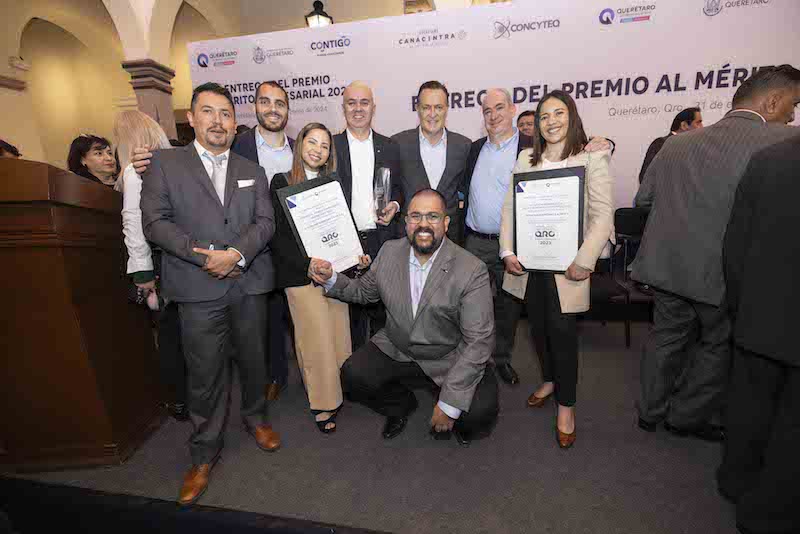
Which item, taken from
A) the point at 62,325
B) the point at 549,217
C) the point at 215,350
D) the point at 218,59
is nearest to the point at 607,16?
the point at 549,217

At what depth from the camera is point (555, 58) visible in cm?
452

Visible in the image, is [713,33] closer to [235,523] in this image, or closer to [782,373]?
[782,373]

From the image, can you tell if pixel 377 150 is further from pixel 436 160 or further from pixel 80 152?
pixel 80 152

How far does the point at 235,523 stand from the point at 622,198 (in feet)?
15.7

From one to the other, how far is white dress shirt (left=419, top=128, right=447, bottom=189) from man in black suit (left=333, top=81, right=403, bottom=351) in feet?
1.23

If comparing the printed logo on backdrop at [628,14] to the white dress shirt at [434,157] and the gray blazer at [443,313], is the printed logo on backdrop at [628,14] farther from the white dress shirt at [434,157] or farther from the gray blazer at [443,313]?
the gray blazer at [443,313]

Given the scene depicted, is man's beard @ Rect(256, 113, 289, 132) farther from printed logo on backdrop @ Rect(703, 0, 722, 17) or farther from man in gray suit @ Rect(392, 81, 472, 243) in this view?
printed logo on backdrop @ Rect(703, 0, 722, 17)

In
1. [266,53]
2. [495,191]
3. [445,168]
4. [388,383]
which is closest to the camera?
[388,383]

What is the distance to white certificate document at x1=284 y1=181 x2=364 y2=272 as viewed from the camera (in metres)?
2.43

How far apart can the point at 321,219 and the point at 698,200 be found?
209 centimetres

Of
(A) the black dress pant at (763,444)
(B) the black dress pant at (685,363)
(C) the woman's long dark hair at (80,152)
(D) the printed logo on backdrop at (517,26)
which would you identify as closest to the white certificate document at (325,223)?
(C) the woman's long dark hair at (80,152)

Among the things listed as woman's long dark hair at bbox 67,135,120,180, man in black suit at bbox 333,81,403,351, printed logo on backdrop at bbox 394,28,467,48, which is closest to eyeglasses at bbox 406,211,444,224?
man in black suit at bbox 333,81,403,351

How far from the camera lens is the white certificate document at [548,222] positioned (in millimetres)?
2246

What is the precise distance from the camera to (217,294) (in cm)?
221
